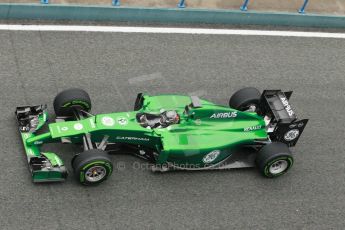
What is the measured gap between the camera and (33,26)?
11.5 metres

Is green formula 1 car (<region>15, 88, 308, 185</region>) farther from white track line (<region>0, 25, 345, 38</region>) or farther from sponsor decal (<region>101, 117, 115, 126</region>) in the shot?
white track line (<region>0, 25, 345, 38</region>)

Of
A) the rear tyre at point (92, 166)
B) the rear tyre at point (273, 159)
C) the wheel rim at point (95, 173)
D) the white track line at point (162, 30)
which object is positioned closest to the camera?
the rear tyre at point (92, 166)

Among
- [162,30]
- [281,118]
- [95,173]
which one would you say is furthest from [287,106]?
[162,30]

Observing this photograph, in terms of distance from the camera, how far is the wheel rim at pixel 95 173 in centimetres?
867

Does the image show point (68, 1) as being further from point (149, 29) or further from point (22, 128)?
point (22, 128)

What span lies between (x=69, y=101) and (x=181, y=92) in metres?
2.47

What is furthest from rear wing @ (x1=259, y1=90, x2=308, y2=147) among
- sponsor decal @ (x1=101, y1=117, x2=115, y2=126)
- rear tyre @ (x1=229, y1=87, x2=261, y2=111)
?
sponsor decal @ (x1=101, y1=117, x2=115, y2=126)

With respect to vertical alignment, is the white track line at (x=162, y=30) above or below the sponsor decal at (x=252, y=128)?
above

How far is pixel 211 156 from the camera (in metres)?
9.28

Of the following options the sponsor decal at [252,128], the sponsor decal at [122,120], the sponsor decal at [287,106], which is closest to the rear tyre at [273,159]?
the sponsor decal at [252,128]

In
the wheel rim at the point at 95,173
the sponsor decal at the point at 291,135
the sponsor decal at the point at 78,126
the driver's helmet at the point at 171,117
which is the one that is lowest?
the sponsor decal at the point at 291,135

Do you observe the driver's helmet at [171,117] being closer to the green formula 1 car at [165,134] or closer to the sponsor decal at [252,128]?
the green formula 1 car at [165,134]

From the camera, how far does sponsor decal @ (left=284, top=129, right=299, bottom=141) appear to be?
376 inches

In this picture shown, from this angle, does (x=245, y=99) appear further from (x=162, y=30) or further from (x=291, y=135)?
(x=162, y=30)
